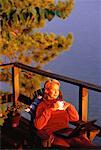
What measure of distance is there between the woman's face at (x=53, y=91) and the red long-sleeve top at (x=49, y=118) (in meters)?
0.05

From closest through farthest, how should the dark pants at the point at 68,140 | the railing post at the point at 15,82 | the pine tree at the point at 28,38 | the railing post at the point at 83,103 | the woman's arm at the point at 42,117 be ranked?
the dark pants at the point at 68,140 < the woman's arm at the point at 42,117 < the railing post at the point at 83,103 < the railing post at the point at 15,82 < the pine tree at the point at 28,38

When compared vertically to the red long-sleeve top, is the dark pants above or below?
below

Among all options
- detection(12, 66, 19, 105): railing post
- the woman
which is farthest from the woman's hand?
detection(12, 66, 19, 105): railing post

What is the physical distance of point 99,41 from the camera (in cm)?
19438

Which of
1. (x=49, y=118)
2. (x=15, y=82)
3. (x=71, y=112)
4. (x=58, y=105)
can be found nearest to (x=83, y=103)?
(x=71, y=112)

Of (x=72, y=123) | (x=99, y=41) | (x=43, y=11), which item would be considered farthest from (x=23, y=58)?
(x=99, y=41)

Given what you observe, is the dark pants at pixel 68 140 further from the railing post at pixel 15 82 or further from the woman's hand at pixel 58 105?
the railing post at pixel 15 82

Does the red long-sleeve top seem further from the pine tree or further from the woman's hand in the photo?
the pine tree

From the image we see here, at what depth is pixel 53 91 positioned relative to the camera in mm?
4629

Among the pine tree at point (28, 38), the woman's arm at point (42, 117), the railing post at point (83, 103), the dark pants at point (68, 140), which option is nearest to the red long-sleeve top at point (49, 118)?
the woman's arm at point (42, 117)

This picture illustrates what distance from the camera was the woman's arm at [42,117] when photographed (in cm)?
454

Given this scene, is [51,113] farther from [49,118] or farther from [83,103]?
[83,103]

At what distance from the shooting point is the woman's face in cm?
461

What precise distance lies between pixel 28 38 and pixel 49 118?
27.1 feet
